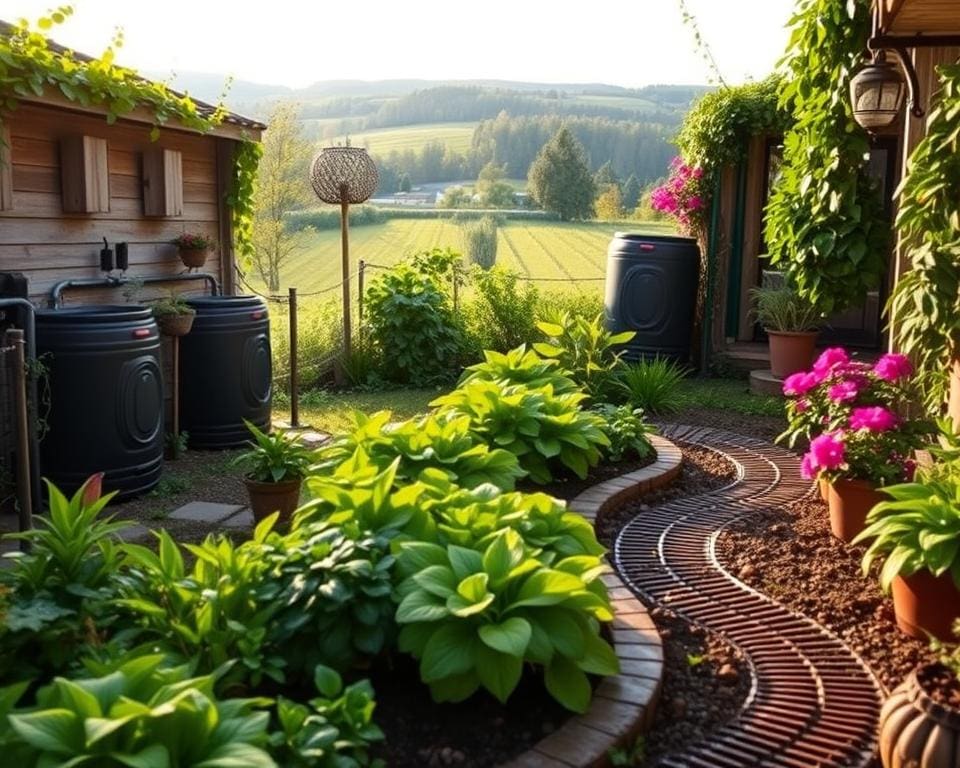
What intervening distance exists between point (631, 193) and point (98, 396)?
552 inches

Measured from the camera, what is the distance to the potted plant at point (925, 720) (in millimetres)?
2035

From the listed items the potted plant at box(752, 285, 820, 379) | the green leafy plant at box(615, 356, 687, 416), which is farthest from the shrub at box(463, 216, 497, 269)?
the green leafy plant at box(615, 356, 687, 416)

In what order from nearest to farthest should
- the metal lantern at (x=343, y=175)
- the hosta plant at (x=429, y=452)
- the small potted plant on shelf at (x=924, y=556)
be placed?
the small potted plant on shelf at (x=924, y=556)
the hosta plant at (x=429, y=452)
the metal lantern at (x=343, y=175)

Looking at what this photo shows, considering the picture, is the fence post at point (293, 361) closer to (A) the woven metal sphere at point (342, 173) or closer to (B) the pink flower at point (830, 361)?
(A) the woven metal sphere at point (342, 173)

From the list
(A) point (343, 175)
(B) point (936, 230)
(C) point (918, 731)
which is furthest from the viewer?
(A) point (343, 175)

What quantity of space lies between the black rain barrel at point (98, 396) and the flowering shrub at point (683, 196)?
528cm

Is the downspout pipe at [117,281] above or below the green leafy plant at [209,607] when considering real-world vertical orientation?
above

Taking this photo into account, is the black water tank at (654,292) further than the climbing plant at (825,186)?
Yes

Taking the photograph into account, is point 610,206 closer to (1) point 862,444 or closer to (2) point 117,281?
(2) point 117,281

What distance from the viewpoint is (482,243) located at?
43.3 ft

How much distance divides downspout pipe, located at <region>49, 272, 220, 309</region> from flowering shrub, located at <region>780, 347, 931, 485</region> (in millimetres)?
3790

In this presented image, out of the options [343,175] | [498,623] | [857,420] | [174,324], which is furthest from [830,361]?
[343,175]

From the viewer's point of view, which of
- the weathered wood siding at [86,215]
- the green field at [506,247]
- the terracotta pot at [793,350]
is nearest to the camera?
the weathered wood siding at [86,215]

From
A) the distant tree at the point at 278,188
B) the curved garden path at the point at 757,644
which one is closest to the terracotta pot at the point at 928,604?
the curved garden path at the point at 757,644
